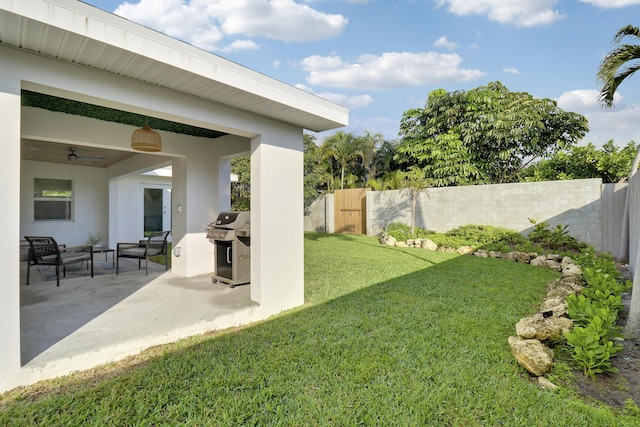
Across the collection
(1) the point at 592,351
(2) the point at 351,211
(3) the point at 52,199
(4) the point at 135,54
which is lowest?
(1) the point at 592,351

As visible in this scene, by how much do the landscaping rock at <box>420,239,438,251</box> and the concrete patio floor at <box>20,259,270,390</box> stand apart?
309 inches

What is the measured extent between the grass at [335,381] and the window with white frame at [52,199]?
33.3 ft

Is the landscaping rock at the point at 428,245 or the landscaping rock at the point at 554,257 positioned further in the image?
the landscaping rock at the point at 428,245

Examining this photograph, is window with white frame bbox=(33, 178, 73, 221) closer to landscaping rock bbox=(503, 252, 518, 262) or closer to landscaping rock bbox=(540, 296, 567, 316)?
landscaping rock bbox=(540, 296, 567, 316)

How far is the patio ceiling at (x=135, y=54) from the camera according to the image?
250 centimetres

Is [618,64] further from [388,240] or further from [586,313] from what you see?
[388,240]

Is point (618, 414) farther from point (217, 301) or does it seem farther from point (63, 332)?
point (63, 332)

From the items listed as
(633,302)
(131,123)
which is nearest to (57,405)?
(131,123)

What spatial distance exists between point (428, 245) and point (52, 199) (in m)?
13.0

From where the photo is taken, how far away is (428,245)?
11.5 meters

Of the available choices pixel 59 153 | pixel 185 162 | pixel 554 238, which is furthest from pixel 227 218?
pixel 554 238

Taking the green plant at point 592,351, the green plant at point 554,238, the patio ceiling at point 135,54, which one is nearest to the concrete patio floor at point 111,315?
the patio ceiling at point 135,54

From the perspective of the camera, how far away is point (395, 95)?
16.5 metres

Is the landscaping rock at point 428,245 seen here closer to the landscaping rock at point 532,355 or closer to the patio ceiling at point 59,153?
the landscaping rock at point 532,355
